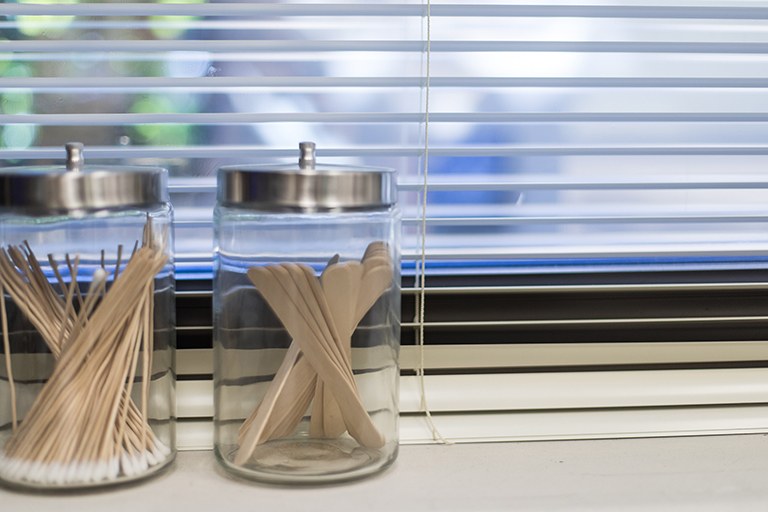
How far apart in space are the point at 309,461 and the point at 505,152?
0.40m

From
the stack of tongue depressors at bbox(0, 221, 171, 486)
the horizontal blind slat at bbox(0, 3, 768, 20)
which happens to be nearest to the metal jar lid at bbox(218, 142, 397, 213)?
the stack of tongue depressors at bbox(0, 221, 171, 486)

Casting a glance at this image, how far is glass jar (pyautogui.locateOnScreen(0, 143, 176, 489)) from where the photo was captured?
0.56 meters

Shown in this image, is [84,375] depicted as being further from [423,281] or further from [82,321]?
[423,281]

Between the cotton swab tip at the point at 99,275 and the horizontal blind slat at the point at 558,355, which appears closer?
the cotton swab tip at the point at 99,275

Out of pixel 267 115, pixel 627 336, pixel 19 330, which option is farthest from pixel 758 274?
pixel 19 330

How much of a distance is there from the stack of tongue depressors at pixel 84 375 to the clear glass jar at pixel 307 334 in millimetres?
79

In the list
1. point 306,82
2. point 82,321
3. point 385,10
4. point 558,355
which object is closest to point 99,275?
point 82,321

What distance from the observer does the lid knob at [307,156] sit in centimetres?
60

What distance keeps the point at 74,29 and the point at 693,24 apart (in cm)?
73

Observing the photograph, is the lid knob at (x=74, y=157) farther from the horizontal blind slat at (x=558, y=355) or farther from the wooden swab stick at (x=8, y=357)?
the horizontal blind slat at (x=558, y=355)

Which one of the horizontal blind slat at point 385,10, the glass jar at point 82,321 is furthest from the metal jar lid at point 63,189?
the horizontal blind slat at point 385,10

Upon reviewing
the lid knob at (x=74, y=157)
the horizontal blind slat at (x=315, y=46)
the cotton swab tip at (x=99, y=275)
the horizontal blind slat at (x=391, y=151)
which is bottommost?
the cotton swab tip at (x=99, y=275)

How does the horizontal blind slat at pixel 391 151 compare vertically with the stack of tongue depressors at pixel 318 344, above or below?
above

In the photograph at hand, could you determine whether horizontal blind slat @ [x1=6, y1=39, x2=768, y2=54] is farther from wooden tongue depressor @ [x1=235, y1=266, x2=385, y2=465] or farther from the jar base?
the jar base
